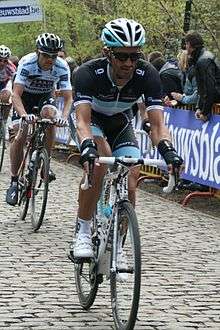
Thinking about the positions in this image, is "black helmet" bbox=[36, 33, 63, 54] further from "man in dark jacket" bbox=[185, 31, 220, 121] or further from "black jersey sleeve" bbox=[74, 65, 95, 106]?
"black jersey sleeve" bbox=[74, 65, 95, 106]

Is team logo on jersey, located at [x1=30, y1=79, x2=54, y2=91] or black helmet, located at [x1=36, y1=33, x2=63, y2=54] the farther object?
team logo on jersey, located at [x1=30, y1=79, x2=54, y2=91]

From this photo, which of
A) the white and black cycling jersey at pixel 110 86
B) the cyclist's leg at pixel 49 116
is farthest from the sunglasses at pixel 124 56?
the cyclist's leg at pixel 49 116

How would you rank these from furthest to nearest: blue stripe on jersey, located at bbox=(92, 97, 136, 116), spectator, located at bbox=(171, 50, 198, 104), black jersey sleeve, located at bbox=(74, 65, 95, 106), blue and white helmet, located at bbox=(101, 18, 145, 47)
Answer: spectator, located at bbox=(171, 50, 198, 104), blue stripe on jersey, located at bbox=(92, 97, 136, 116), black jersey sleeve, located at bbox=(74, 65, 95, 106), blue and white helmet, located at bbox=(101, 18, 145, 47)

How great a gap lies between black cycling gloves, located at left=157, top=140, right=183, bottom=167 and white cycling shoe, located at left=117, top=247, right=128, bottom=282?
0.66m

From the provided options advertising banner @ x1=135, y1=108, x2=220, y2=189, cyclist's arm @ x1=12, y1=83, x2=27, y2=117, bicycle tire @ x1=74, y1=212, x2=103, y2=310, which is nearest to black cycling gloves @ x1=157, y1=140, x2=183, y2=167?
bicycle tire @ x1=74, y1=212, x2=103, y2=310

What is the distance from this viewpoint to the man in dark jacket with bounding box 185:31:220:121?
12.1 m

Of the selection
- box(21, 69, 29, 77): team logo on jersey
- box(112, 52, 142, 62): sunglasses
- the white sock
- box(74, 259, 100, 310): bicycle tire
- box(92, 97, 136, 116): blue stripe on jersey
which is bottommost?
box(74, 259, 100, 310): bicycle tire

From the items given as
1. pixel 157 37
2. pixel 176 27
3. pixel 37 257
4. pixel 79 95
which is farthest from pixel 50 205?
pixel 157 37

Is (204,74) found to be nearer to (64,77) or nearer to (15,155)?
(64,77)

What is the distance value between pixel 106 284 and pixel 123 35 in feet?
7.59

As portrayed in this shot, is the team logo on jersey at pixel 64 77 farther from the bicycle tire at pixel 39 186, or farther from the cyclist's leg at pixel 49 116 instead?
the bicycle tire at pixel 39 186

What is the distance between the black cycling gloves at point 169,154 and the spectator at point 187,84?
6685 millimetres

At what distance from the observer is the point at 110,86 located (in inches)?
261

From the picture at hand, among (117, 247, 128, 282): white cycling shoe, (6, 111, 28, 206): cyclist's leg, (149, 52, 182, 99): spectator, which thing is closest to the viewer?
(117, 247, 128, 282): white cycling shoe
